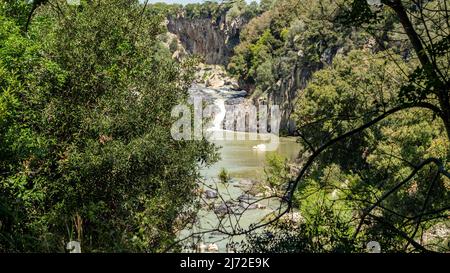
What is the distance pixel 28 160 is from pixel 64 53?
270 cm

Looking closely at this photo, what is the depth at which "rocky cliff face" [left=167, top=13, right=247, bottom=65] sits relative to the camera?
305 feet

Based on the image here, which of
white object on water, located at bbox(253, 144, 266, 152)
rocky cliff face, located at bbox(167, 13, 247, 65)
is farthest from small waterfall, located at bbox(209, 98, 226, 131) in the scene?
rocky cliff face, located at bbox(167, 13, 247, 65)

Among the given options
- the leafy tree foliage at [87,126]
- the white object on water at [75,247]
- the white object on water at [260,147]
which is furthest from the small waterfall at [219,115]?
the white object on water at [75,247]

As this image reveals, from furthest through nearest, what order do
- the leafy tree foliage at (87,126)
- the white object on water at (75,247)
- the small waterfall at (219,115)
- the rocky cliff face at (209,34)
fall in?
the rocky cliff face at (209,34), the small waterfall at (219,115), the leafy tree foliage at (87,126), the white object on water at (75,247)

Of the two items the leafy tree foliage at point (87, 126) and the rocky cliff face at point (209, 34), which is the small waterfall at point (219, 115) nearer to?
the rocky cliff face at point (209, 34)

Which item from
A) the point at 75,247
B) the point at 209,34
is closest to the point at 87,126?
the point at 75,247

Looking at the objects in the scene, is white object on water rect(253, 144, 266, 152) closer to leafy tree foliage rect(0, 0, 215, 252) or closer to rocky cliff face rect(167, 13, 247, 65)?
leafy tree foliage rect(0, 0, 215, 252)

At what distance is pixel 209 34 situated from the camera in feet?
329

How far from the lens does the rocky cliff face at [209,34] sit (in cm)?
9297

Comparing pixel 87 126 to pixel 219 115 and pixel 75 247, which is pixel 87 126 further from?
pixel 219 115

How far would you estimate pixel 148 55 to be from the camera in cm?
1407

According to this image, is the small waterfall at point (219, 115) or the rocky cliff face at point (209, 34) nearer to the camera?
the small waterfall at point (219, 115)
